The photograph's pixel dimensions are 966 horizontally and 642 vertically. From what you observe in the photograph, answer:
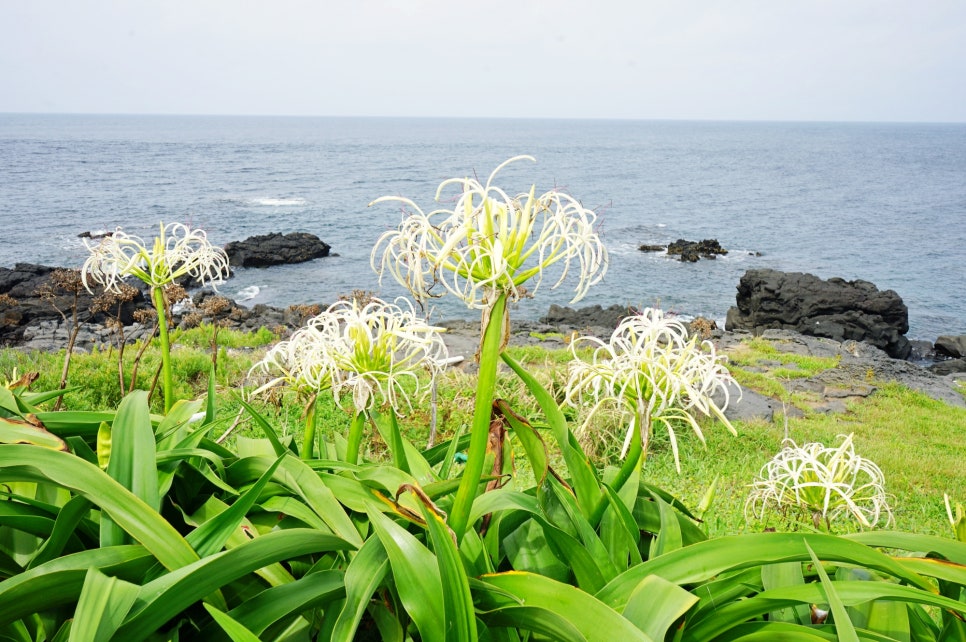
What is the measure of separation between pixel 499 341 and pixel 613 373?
0.49m

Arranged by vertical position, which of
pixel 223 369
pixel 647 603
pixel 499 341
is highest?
pixel 499 341

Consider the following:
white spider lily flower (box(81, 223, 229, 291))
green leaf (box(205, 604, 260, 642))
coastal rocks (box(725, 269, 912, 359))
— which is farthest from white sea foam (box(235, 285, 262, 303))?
green leaf (box(205, 604, 260, 642))

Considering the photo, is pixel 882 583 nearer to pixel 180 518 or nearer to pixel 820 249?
pixel 180 518

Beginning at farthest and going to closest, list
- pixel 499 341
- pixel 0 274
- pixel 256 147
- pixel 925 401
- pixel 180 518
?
pixel 256 147
pixel 0 274
pixel 925 401
pixel 180 518
pixel 499 341

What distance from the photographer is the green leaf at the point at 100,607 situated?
110 cm

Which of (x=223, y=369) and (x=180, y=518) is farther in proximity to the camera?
(x=223, y=369)

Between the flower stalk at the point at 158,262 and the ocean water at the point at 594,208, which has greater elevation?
the flower stalk at the point at 158,262

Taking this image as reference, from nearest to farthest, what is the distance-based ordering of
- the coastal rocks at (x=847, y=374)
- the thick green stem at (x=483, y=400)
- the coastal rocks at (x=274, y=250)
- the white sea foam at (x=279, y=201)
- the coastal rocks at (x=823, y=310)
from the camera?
the thick green stem at (x=483, y=400) → the coastal rocks at (x=847, y=374) → the coastal rocks at (x=823, y=310) → the coastal rocks at (x=274, y=250) → the white sea foam at (x=279, y=201)

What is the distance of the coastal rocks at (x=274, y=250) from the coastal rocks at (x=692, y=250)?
1672 cm

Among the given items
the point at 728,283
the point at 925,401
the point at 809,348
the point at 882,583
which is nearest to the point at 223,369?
the point at 882,583

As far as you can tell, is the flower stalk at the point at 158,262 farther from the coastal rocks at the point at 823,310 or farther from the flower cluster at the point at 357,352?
the coastal rocks at the point at 823,310

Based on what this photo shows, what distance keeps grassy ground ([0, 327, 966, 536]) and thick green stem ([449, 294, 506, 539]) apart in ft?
11.8

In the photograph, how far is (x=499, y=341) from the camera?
1.20 meters

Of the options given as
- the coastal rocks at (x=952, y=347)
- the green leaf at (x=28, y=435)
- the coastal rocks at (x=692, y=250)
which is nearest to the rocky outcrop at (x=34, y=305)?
the green leaf at (x=28, y=435)
